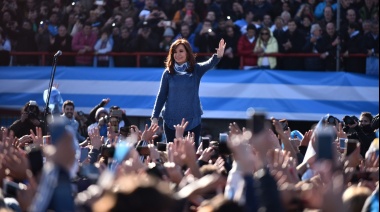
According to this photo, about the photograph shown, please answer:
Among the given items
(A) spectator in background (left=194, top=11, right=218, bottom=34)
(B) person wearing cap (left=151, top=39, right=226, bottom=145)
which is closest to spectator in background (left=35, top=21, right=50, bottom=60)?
(A) spectator in background (left=194, top=11, right=218, bottom=34)

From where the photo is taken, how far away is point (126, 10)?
68.7 ft

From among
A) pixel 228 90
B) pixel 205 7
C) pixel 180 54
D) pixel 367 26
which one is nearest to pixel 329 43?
pixel 367 26

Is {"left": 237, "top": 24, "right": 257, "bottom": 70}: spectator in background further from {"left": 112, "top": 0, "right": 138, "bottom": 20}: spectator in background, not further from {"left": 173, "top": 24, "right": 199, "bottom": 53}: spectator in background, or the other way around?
{"left": 112, "top": 0, "right": 138, "bottom": 20}: spectator in background

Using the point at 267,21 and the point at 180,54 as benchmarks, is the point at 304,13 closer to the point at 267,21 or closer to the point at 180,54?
the point at 267,21

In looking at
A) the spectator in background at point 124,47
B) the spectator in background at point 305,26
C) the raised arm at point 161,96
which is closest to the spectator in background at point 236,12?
the spectator in background at point 305,26

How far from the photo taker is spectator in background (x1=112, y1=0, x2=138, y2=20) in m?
20.8

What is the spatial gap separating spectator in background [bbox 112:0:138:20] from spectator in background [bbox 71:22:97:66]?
2.11 ft

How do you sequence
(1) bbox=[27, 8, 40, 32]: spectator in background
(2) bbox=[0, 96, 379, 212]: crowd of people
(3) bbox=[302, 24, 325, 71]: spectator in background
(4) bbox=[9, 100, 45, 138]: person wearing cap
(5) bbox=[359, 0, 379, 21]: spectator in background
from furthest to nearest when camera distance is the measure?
1. (1) bbox=[27, 8, 40, 32]: spectator in background
2. (5) bbox=[359, 0, 379, 21]: spectator in background
3. (3) bbox=[302, 24, 325, 71]: spectator in background
4. (4) bbox=[9, 100, 45, 138]: person wearing cap
5. (2) bbox=[0, 96, 379, 212]: crowd of people

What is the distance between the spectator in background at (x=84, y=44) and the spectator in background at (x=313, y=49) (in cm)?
386

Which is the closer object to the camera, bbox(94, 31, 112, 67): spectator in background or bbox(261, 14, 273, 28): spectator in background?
bbox(261, 14, 273, 28): spectator in background

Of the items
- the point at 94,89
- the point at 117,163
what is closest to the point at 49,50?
the point at 94,89

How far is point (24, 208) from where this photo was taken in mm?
6516

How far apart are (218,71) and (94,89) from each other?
2.25m

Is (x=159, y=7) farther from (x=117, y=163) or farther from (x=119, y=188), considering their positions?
(x=119, y=188)
